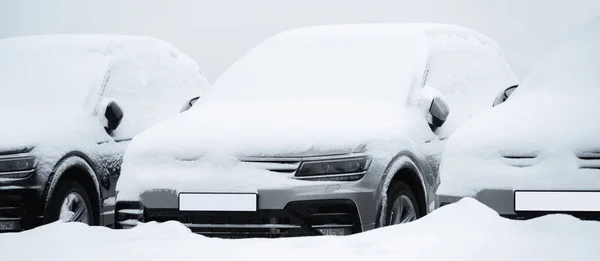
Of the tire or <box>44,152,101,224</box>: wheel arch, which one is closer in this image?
the tire

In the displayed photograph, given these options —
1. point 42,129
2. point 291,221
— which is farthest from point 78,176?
point 291,221

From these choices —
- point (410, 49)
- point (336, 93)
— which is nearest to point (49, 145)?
point (336, 93)

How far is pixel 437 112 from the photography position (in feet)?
24.6

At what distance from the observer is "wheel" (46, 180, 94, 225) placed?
7656 mm

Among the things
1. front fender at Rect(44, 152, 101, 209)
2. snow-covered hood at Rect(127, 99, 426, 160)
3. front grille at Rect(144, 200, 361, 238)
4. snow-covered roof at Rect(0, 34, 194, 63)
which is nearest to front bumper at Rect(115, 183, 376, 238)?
front grille at Rect(144, 200, 361, 238)

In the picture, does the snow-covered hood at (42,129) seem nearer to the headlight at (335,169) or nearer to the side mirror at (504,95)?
the headlight at (335,169)

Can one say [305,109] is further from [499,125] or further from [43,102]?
[43,102]

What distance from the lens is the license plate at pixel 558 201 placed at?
609cm

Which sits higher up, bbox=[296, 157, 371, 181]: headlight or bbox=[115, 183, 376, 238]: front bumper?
bbox=[296, 157, 371, 181]: headlight

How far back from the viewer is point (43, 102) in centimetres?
856

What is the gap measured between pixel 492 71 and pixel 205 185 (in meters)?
3.63

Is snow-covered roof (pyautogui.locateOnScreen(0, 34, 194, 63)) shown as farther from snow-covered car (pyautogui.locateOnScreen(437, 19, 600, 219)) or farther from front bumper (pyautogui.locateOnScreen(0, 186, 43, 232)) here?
snow-covered car (pyautogui.locateOnScreen(437, 19, 600, 219))

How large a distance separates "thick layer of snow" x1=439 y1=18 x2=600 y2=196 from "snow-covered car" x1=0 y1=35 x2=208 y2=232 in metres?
2.75

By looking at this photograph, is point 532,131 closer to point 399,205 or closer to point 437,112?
point 399,205
